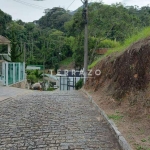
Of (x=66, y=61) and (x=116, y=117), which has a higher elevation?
(x=66, y=61)

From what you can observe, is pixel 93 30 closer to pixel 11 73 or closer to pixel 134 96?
pixel 11 73

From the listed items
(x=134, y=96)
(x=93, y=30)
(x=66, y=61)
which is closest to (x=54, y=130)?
(x=134, y=96)

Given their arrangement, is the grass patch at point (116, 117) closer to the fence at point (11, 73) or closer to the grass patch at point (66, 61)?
the fence at point (11, 73)

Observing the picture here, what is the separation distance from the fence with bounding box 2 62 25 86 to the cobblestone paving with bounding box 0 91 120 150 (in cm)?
1134

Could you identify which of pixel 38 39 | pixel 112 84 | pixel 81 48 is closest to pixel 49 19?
pixel 38 39

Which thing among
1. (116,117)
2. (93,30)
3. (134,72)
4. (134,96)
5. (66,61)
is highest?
A: (93,30)

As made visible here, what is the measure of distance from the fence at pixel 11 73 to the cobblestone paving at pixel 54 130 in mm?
11345

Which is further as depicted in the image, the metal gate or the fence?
the metal gate

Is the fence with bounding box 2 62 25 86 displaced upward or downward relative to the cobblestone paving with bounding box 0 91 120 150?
upward

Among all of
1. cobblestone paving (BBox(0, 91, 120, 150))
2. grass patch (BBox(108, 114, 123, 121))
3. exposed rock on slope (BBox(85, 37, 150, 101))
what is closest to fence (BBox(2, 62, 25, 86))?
cobblestone paving (BBox(0, 91, 120, 150))

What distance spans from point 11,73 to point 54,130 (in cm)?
1515

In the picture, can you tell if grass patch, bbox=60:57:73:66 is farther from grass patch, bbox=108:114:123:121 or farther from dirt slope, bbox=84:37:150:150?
grass patch, bbox=108:114:123:121

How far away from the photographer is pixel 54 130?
567cm

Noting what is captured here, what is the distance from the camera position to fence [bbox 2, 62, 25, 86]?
18875 millimetres
